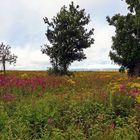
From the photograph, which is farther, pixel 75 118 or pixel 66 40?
pixel 66 40

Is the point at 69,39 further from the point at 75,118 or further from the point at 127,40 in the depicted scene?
the point at 75,118

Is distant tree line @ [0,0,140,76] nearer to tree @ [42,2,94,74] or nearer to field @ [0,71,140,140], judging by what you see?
tree @ [42,2,94,74]

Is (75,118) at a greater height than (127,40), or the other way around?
(127,40)

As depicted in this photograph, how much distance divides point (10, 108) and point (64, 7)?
39.8 meters

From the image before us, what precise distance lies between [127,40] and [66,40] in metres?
8.30

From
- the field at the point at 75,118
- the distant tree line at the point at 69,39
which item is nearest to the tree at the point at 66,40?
the distant tree line at the point at 69,39

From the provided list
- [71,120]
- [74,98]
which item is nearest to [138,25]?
Answer: [74,98]

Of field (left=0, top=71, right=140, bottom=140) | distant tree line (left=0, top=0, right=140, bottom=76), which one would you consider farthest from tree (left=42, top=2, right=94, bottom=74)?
field (left=0, top=71, right=140, bottom=140)

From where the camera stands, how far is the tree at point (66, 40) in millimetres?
52125

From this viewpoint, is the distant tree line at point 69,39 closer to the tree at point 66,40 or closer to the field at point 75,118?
the tree at point 66,40

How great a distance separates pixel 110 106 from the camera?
1504 centimetres

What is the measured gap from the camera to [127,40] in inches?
1828

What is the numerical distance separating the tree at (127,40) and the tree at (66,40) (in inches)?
209

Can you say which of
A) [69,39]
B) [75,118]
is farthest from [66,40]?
[75,118]
